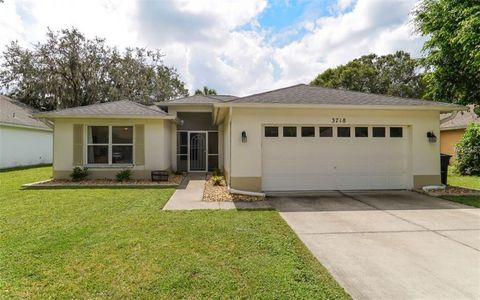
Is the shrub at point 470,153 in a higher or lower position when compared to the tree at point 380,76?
lower

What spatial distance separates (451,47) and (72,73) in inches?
1139

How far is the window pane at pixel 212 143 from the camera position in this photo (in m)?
16.8

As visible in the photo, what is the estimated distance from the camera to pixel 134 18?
1278 cm

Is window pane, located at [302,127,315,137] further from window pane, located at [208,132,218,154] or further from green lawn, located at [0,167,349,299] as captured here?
window pane, located at [208,132,218,154]

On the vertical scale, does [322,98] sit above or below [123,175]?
above

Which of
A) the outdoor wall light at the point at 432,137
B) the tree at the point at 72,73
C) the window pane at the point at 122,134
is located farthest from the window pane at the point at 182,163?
the tree at the point at 72,73

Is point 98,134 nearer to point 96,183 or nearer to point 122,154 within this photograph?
point 122,154

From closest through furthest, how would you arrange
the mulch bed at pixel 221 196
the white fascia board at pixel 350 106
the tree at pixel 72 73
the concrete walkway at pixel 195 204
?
the concrete walkway at pixel 195 204 → the mulch bed at pixel 221 196 → the white fascia board at pixel 350 106 → the tree at pixel 72 73

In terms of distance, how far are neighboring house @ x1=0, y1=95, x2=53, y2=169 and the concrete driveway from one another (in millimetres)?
16899

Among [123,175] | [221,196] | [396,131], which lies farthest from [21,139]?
[396,131]

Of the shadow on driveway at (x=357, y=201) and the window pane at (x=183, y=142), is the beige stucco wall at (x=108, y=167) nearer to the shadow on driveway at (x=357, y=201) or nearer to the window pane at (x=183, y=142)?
the window pane at (x=183, y=142)

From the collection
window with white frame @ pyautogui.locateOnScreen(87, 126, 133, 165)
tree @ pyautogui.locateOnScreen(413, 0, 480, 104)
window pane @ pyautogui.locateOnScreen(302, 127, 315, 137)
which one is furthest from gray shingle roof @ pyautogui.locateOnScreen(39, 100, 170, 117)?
tree @ pyautogui.locateOnScreen(413, 0, 480, 104)

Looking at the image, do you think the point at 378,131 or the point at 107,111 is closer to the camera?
the point at 378,131

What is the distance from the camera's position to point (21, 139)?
60.9 feet
